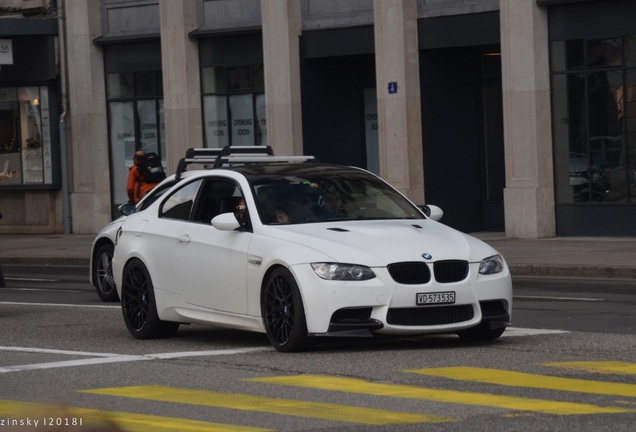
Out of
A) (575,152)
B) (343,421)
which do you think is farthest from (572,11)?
(343,421)

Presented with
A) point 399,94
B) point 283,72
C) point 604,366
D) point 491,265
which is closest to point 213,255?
point 491,265

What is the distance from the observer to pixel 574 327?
489 inches

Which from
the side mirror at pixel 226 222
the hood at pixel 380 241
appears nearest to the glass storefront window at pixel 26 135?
the side mirror at pixel 226 222

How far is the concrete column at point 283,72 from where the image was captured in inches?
1145

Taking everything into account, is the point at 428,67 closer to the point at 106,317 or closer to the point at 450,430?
the point at 106,317

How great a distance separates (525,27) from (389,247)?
15431 mm

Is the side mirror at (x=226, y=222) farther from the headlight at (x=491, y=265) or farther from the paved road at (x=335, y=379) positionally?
the headlight at (x=491, y=265)

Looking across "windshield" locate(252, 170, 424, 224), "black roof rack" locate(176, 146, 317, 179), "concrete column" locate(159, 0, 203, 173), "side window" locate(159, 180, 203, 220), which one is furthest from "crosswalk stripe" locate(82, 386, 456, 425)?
"concrete column" locate(159, 0, 203, 173)

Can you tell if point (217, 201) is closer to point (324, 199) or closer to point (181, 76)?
point (324, 199)

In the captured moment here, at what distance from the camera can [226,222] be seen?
11195mm

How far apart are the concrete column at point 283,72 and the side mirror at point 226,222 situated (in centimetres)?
1795

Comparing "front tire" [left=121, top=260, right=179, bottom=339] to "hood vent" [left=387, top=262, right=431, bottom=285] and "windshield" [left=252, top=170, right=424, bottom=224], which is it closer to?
"windshield" [left=252, top=170, right=424, bottom=224]

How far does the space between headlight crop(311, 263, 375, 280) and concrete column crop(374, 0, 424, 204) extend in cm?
1692

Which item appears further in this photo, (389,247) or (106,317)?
(106,317)
